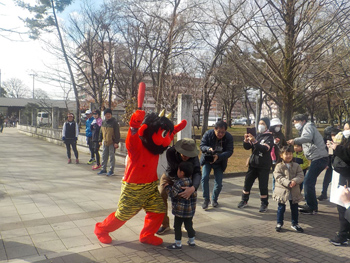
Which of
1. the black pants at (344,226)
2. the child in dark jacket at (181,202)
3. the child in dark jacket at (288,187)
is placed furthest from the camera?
the child in dark jacket at (288,187)

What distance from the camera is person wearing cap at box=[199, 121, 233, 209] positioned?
564 centimetres

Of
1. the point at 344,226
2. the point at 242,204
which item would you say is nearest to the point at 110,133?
the point at 242,204

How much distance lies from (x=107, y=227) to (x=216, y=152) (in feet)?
8.22

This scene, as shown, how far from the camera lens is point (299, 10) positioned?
10.1m

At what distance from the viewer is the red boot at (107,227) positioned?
4.00 metres

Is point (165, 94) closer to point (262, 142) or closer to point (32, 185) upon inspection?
point (32, 185)

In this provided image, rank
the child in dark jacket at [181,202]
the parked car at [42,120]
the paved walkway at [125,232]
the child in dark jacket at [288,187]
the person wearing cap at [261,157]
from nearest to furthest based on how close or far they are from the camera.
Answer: the paved walkway at [125,232], the child in dark jacket at [181,202], the child in dark jacket at [288,187], the person wearing cap at [261,157], the parked car at [42,120]

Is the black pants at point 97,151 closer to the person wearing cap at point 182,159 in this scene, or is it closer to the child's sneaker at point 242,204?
the child's sneaker at point 242,204

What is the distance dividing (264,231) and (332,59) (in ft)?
25.6

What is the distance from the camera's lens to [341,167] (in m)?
4.29

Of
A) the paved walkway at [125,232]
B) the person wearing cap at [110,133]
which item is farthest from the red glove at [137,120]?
the person wearing cap at [110,133]

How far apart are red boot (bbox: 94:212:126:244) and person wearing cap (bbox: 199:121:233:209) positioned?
2140mm

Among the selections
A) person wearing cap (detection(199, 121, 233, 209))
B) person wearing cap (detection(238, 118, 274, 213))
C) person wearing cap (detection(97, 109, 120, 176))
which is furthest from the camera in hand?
person wearing cap (detection(97, 109, 120, 176))

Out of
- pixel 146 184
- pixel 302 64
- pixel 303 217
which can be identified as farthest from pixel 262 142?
pixel 302 64
